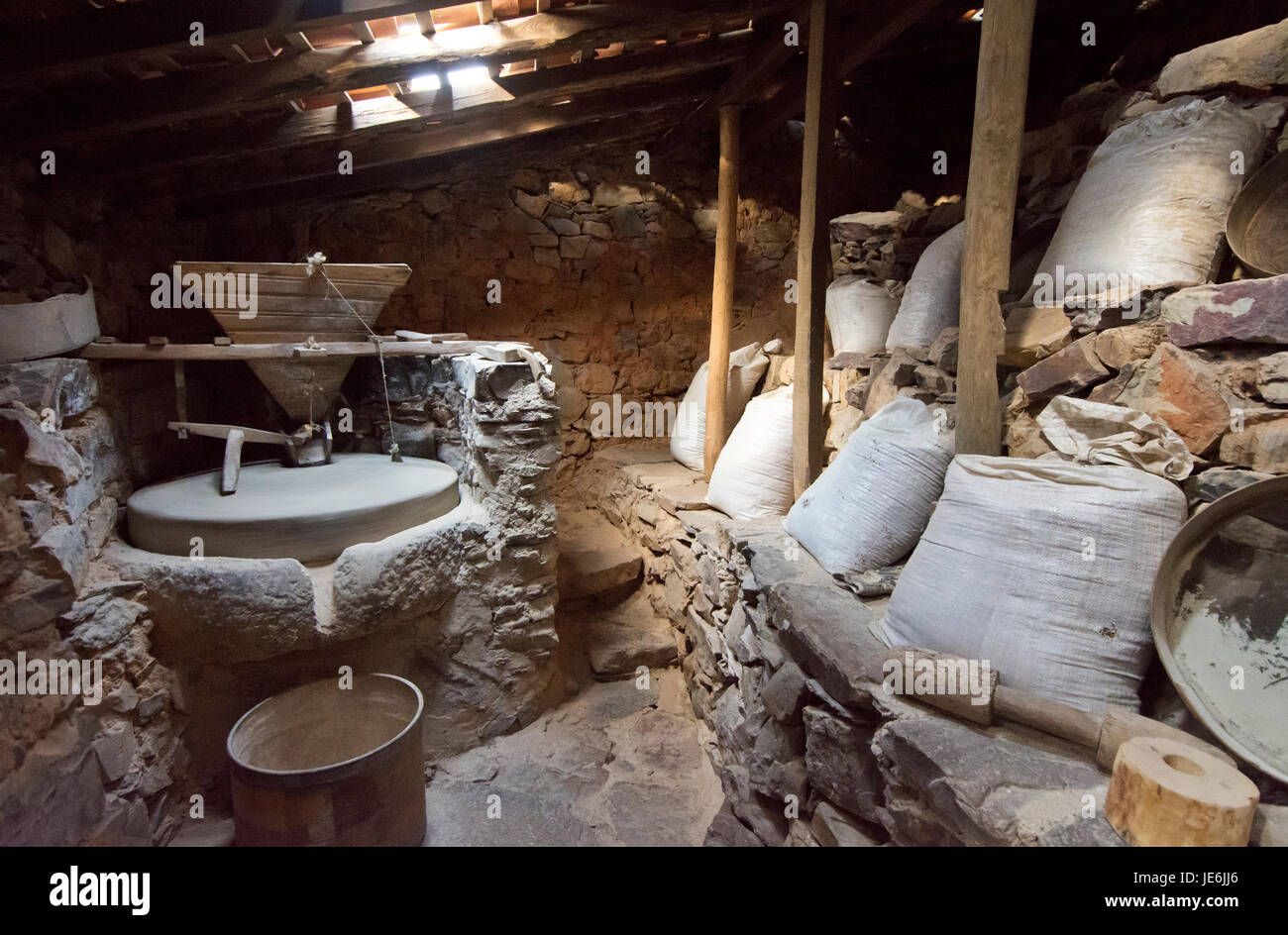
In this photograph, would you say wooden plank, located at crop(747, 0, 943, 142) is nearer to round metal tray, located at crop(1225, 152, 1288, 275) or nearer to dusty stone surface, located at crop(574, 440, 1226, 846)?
round metal tray, located at crop(1225, 152, 1288, 275)

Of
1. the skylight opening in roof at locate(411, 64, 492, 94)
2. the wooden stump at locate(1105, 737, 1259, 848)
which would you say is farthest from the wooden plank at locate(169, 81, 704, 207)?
the wooden stump at locate(1105, 737, 1259, 848)

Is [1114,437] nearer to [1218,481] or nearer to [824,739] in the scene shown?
[1218,481]

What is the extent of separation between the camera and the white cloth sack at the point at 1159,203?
1.83 metres

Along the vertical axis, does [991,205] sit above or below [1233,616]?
above

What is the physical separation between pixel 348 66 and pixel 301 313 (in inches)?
44.5

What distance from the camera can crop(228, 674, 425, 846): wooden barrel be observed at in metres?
2.14

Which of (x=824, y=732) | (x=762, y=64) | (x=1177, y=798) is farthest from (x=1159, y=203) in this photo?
(x=762, y=64)

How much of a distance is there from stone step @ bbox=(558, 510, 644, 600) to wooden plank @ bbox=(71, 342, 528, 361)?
1.43 m

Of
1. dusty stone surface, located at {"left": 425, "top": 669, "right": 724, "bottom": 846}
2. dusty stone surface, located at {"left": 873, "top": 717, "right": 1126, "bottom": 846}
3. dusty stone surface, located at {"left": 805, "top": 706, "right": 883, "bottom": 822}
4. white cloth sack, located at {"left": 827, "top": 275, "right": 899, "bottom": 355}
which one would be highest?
white cloth sack, located at {"left": 827, "top": 275, "right": 899, "bottom": 355}

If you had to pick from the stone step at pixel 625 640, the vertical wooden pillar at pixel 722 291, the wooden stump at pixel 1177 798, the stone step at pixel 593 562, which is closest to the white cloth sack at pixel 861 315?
the vertical wooden pillar at pixel 722 291

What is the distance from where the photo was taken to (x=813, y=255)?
10.1 feet

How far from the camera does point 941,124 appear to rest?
4.88 m
